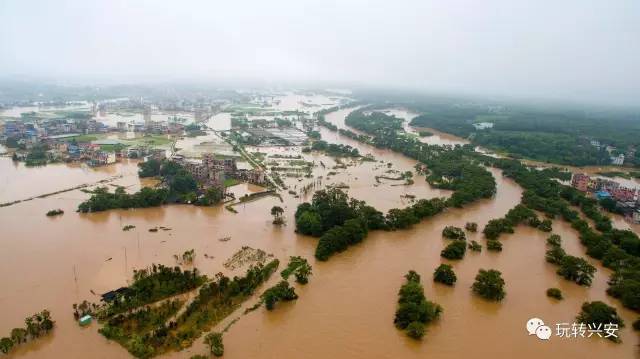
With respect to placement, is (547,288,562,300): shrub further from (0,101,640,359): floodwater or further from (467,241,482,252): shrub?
(467,241,482,252): shrub

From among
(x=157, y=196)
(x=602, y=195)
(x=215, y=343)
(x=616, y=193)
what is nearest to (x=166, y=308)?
(x=215, y=343)

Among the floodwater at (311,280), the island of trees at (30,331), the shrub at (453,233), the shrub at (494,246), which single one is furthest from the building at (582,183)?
the island of trees at (30,331)

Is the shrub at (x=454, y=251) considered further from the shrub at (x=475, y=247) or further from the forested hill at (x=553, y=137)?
the forested hill at (x=553, y=137)

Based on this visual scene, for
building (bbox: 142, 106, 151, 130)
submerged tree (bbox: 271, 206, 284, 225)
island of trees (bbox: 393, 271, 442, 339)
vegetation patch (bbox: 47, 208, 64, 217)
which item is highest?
→ building (bbox: 142, 106, 151, 130)

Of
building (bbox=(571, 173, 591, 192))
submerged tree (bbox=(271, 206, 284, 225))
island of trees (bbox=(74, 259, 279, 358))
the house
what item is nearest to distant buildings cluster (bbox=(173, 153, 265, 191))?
submerged tree (bbox=(271, 206, 284, 225))

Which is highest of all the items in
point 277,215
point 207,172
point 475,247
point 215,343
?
point 207,172

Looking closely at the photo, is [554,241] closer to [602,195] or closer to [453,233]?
[453,233]
